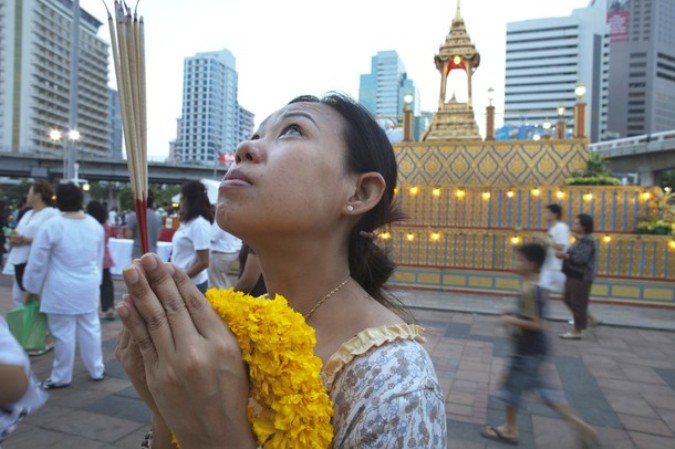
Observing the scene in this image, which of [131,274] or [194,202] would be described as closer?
[131,274]

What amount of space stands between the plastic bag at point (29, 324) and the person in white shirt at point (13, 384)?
317 cm

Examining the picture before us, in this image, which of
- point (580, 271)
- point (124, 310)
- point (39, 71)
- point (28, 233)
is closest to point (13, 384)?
point (124, 310)

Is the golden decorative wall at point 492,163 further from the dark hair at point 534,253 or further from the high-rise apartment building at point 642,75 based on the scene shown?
the high-rise apartment building at point 642,75

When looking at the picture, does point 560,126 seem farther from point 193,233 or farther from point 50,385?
point 50,385

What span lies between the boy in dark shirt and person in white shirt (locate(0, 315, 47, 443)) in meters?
3.02

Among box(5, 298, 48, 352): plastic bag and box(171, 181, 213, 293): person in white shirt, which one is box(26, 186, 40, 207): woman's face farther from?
box(171, 181, 213, 293): person in white shirt

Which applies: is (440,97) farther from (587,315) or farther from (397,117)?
(587,315)

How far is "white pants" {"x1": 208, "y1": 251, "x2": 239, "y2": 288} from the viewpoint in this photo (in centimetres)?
502

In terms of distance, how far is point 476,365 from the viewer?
5.24 metres

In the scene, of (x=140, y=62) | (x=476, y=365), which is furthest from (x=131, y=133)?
(x=476, y=365)

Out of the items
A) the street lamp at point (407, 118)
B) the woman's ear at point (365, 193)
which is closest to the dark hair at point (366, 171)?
the woman's ear at point (365, 193)

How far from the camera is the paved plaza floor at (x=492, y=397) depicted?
3.38 metres

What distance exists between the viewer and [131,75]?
2.61 ft

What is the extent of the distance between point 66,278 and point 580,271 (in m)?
6.57
